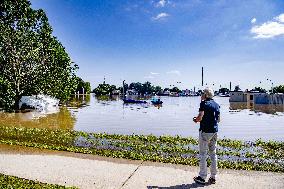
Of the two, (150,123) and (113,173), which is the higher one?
(113,173)

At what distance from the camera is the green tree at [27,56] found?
37.4m

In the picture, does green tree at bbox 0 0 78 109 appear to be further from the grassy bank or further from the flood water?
A: the grassy bank

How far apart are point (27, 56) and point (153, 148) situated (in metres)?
29.6

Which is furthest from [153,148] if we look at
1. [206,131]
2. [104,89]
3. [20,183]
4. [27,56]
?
[104,89]

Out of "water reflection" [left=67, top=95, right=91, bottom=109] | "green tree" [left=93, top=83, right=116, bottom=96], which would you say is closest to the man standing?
"water reflection" [left=67, top=95, right=91, bottom=109]

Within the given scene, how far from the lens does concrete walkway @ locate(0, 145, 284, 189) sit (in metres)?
8.18

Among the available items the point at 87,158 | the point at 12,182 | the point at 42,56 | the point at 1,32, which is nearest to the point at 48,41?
the point at 42,56

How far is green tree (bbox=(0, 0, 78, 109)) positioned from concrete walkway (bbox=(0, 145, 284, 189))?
27635mm

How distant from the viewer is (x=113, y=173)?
9094 mm

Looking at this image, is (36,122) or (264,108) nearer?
(36,122)

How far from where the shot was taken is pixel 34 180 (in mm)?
8336

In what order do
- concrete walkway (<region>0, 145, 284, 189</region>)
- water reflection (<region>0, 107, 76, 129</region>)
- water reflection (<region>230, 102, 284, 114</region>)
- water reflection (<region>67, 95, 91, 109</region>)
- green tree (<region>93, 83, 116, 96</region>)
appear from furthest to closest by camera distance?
1. green tree (<region>93, 83, 116, 96</region>)
2. water reflection (<region>67, 95, 91, 109</region>)
3. water reflection (<region>230, 102, 284, 114</region>)
4. water reflection (<region>0, 107, 76, 129</region>)
5. concrete walkway (<region>0, 145, 284, 189</region>)

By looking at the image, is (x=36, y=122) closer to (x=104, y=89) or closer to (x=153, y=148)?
(x=153, y=148)

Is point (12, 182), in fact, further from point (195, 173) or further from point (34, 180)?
point (195, 173)
